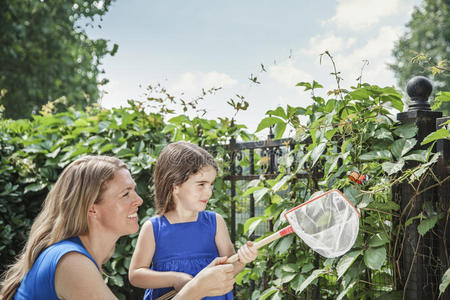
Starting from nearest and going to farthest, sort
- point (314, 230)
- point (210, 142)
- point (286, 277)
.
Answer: point (314, 230)
point (286, 277)
point (210, 142)

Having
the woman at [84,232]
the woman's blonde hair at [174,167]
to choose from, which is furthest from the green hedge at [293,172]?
the woman at [84,232]

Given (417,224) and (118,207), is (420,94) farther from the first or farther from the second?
(118,207)

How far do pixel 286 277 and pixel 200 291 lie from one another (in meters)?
0.86

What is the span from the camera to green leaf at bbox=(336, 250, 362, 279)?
1904 mm

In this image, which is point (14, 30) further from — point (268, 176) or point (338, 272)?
point (338, 272)

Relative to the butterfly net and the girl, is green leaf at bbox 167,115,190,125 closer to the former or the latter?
the girl

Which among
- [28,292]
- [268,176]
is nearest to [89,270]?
[28,292]

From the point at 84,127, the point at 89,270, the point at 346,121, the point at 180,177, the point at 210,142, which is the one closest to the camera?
the point at 89,270

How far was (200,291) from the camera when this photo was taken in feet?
5.45

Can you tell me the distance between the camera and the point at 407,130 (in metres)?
1.93

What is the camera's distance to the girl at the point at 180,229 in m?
2.17

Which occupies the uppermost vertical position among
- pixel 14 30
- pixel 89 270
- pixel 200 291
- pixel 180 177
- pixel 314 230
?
pixel 14 30

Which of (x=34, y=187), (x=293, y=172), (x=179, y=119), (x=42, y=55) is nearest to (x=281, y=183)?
(x=293, y=172)

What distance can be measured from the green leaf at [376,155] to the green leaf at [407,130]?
109 mm
